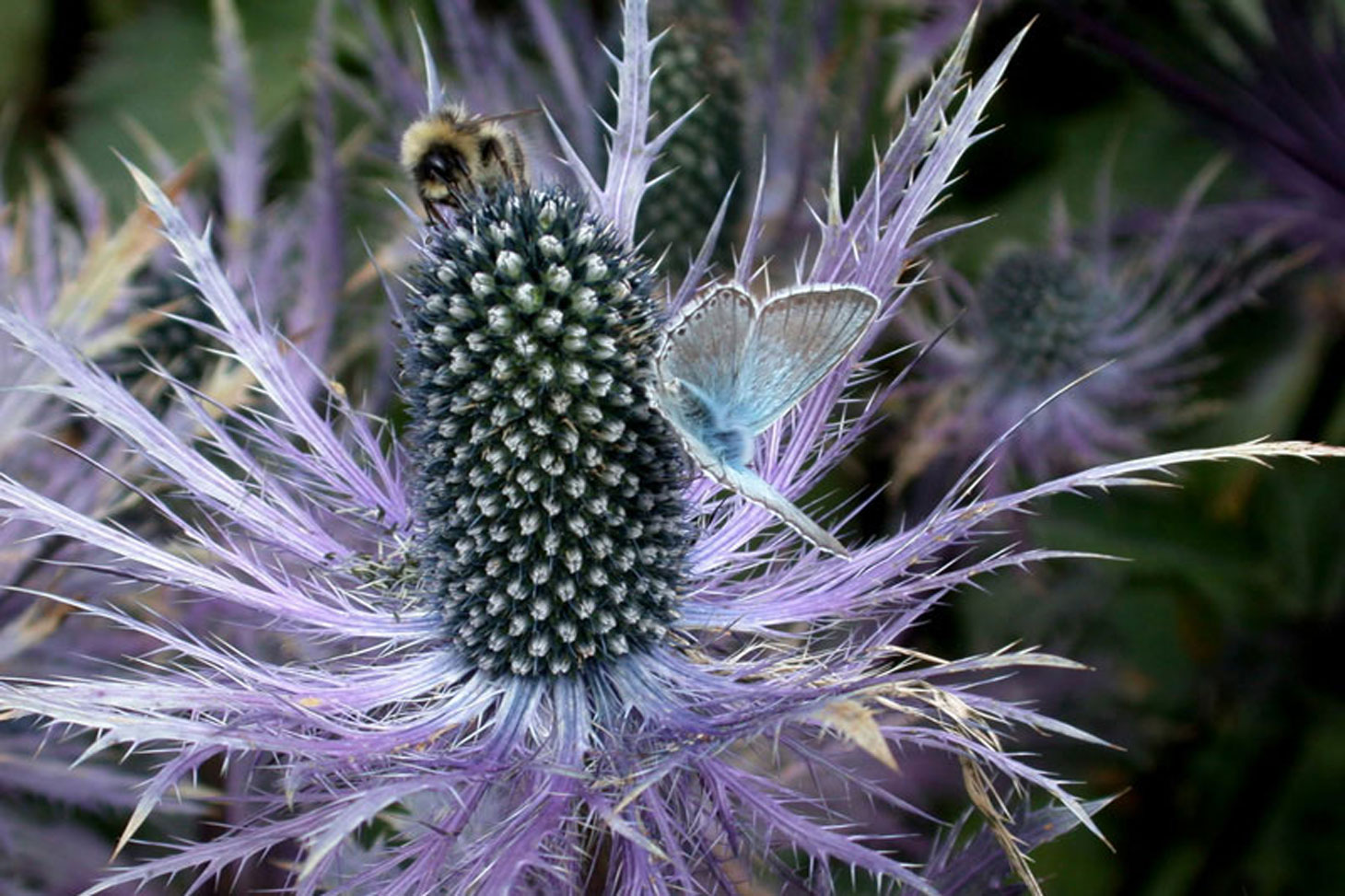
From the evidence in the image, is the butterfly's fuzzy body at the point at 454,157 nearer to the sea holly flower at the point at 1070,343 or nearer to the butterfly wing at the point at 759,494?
the butterfly wing at the point at 759,494

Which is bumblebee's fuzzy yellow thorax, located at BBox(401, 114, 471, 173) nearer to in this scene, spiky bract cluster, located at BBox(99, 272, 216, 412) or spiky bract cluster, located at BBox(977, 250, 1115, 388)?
spiky bract cluster, located at BBox(99, 272, 216, 412)

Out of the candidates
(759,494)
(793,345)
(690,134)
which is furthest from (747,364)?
(690,134)

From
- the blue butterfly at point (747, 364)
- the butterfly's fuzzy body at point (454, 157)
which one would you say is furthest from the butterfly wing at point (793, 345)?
the butterfly's fuzzy body at point (454, 157)

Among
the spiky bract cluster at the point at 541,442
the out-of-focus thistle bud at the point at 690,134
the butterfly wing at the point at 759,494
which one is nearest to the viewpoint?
the butterfly wing at the point at 759,494

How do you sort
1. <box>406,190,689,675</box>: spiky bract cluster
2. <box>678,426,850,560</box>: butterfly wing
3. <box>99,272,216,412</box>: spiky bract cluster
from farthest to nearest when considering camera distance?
1. <box>99,272,216,412</box>: spiky bract cluster
2. <box>406,190,689,675</box>: spiky bract cluster
3. <box>678,426,850,560</box>: butterfly wing

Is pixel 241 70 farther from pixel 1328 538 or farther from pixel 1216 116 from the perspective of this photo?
pixel 1328 538

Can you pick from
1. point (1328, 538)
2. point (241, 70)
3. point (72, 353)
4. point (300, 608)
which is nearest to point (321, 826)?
point (300, 608)

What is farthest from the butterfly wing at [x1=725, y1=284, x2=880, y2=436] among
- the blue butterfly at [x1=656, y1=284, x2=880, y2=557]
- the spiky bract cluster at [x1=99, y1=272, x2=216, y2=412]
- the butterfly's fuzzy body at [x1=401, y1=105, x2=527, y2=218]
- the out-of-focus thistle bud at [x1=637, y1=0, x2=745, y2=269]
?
the spiky bract cluster at [x1=99, y1=272, x2=216, y2=412]
